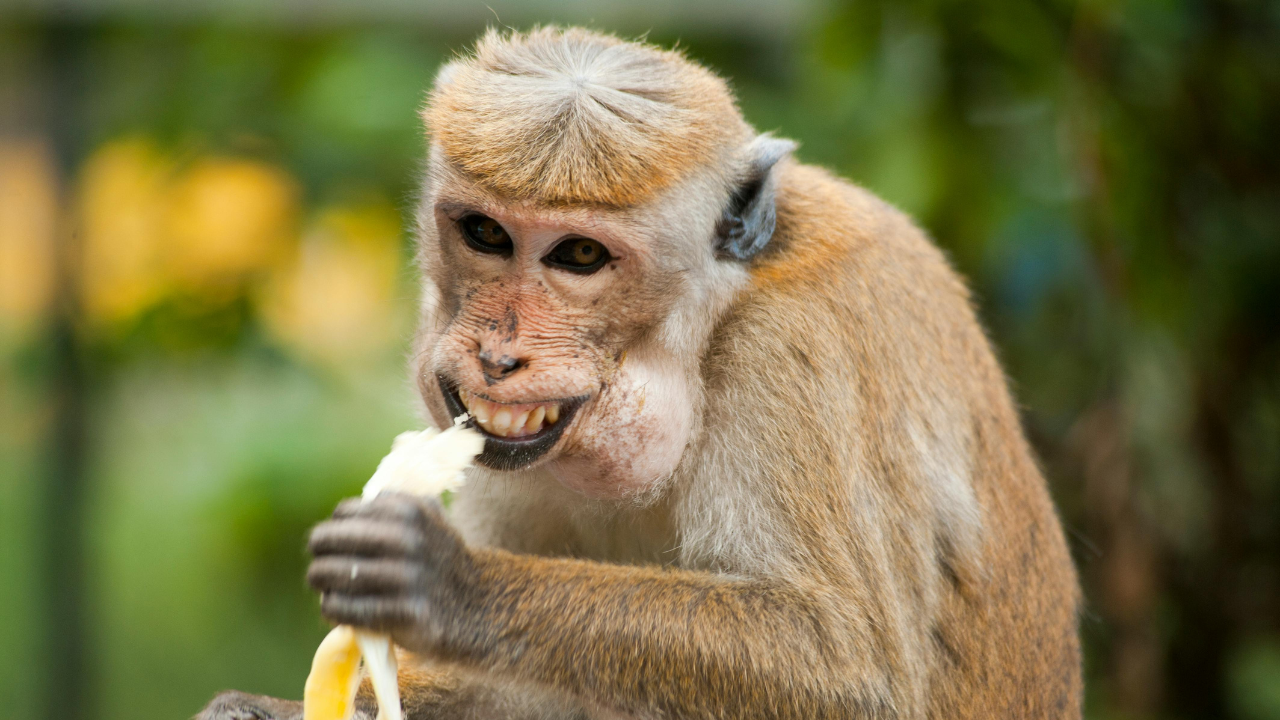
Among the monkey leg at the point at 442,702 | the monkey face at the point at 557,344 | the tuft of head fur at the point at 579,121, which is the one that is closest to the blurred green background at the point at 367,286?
the tuft of head fur at the point at 579,121

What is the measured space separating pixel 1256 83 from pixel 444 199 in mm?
5515

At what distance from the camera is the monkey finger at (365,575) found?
3236 millimetres

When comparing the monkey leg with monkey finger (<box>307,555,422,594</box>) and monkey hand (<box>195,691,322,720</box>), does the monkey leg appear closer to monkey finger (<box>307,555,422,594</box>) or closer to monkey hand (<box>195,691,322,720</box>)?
monkey hand (<box>195,691,322,720</box>)

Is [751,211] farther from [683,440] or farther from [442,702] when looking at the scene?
[442,702]

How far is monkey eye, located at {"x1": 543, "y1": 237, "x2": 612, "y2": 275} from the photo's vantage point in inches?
141

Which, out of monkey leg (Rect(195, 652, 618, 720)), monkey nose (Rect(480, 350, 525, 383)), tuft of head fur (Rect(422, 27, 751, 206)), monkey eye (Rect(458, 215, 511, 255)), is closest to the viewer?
monkey nose (Rect(480, 350, 525, 383))

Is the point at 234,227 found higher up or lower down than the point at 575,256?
lower down

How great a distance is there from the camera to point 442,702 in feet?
14.4

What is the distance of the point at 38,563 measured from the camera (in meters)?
8.16

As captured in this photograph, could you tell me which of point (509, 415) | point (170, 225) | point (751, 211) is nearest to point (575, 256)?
point (509, 415)

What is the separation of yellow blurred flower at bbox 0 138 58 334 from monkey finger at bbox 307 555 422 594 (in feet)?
18.9

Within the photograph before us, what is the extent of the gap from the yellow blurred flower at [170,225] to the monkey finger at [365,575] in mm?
5212

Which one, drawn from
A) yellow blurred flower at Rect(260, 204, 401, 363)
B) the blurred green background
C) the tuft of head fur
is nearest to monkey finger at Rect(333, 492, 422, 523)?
the tuft of head fur

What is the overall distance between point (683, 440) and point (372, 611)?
109 centimetres
